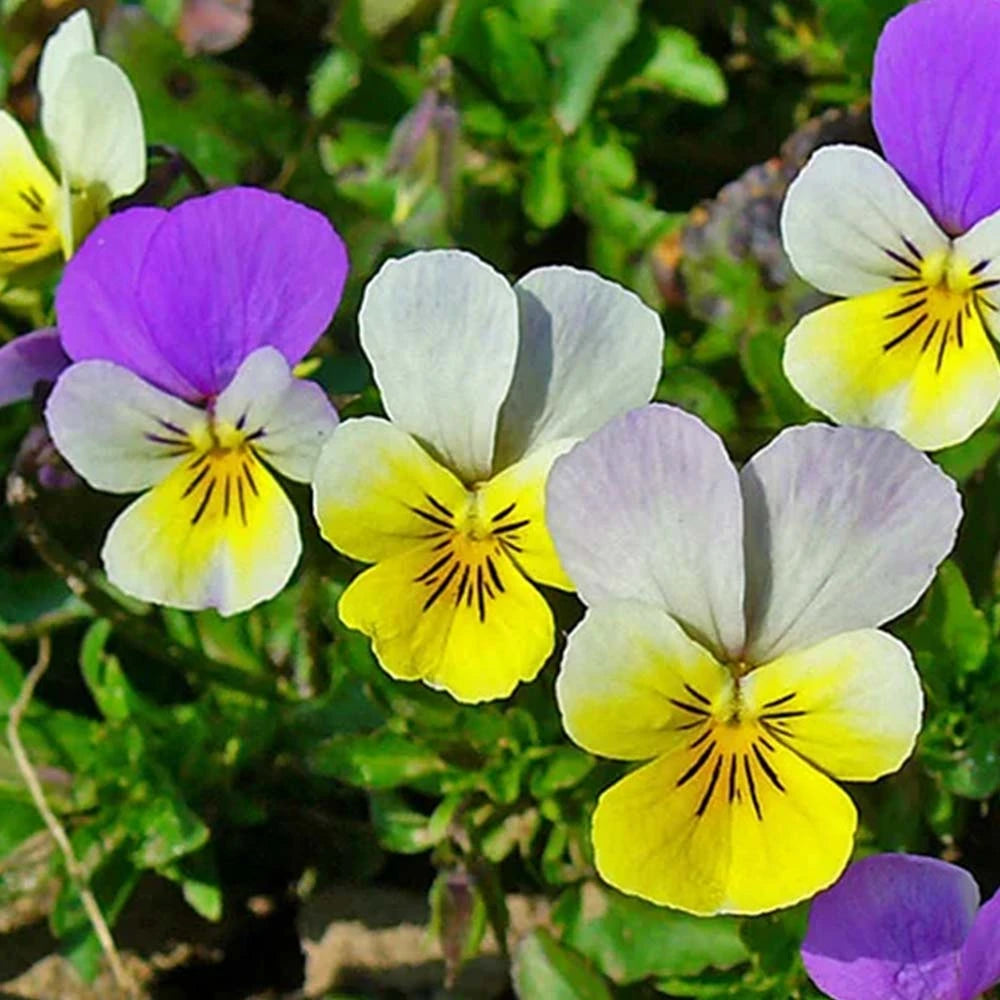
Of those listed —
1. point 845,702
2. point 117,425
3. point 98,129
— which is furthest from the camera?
point 98,129

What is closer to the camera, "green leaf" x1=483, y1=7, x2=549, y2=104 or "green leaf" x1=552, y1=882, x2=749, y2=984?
"green leaf" x1=552, y1=882, x2=749, y2=984

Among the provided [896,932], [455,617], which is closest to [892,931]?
[896,932]

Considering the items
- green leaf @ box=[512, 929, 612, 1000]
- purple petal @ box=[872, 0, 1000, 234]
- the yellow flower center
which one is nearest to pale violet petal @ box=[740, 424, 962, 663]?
purple petal @ box=[872, 0, 1000, 234]

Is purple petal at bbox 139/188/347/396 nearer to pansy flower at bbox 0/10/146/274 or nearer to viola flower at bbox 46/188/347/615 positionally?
viola flower at bbox 46/188/347/615

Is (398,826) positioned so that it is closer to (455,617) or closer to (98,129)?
(455,617)

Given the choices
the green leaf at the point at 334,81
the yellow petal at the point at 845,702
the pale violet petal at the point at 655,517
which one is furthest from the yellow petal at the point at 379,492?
the green leaf at the point at 334,81

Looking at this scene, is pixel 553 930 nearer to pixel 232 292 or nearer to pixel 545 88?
pixel 232 292
